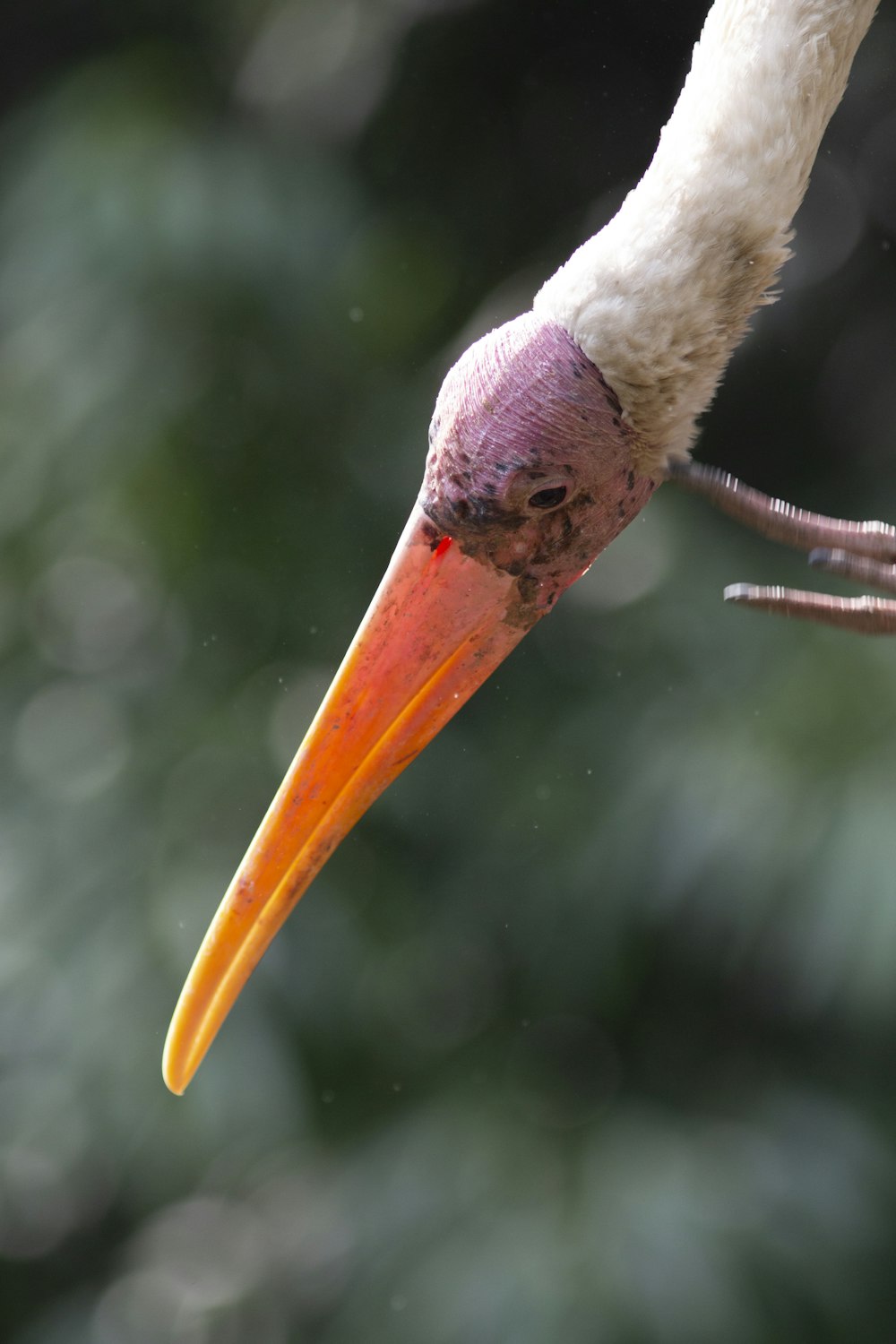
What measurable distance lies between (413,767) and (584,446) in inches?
40.7

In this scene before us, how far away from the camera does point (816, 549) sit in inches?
41.8

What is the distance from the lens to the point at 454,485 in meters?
1.10

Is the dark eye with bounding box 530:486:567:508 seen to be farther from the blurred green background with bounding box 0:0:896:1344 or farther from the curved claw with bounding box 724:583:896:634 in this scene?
the blurred green background with bounding box 0:0:896:1344

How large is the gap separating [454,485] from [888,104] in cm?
132

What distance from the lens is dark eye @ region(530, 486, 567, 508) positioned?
111 centimetres

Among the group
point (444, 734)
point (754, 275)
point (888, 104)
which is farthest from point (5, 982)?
point (888, 104)

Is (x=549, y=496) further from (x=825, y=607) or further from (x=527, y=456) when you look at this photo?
(x=825, y=607)

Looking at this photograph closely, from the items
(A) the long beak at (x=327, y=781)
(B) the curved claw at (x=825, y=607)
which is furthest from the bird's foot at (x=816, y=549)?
(A) the long beak at (x=327, y=781)

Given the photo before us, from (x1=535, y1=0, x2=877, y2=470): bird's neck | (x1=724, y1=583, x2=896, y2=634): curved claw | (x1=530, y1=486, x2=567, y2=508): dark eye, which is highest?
(x1=535, y1=0, x2=877, y2=470): bird's neck

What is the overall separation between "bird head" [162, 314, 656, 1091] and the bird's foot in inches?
2.9

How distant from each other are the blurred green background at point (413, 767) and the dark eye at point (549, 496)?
0.76 meters

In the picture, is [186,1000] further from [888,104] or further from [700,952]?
[888,104]

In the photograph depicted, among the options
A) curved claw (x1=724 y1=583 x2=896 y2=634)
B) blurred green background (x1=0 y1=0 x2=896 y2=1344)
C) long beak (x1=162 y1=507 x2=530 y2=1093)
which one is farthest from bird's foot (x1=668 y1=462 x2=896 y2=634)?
blurred green background (x1=0 y1=0 x2=896 y2=1344)

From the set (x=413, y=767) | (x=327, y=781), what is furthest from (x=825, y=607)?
(x=413, y=767)
